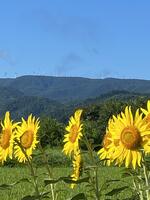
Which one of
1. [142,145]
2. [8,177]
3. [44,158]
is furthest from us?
[8,177]

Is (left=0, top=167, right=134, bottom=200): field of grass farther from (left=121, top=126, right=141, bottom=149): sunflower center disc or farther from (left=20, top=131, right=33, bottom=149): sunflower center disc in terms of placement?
(left=121, top=126, right=141, bottom=149): sunflower center disc

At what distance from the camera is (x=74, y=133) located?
3785 millimetres

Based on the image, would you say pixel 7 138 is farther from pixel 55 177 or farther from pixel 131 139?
pixel 55 177

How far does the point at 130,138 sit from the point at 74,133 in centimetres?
84

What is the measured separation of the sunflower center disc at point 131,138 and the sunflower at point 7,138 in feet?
2.70

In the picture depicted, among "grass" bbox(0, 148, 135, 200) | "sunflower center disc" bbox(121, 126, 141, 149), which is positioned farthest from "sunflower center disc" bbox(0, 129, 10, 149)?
"grass" bbox(0, 148, 135, 200)

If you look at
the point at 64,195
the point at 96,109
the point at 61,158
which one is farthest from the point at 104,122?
the point at 64,195

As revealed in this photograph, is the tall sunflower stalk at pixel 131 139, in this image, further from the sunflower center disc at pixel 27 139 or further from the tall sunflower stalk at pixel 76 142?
the sunflower center disc at pixel 27 139

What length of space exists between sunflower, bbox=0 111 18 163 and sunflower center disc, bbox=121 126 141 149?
2.70 feet

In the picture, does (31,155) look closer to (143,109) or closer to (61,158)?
(143,109)

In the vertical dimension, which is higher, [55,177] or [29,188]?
[55,177]

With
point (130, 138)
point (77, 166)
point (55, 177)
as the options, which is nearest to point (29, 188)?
point (55, 177)

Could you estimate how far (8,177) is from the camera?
1827 centimetres

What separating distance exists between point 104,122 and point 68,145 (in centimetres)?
3474
